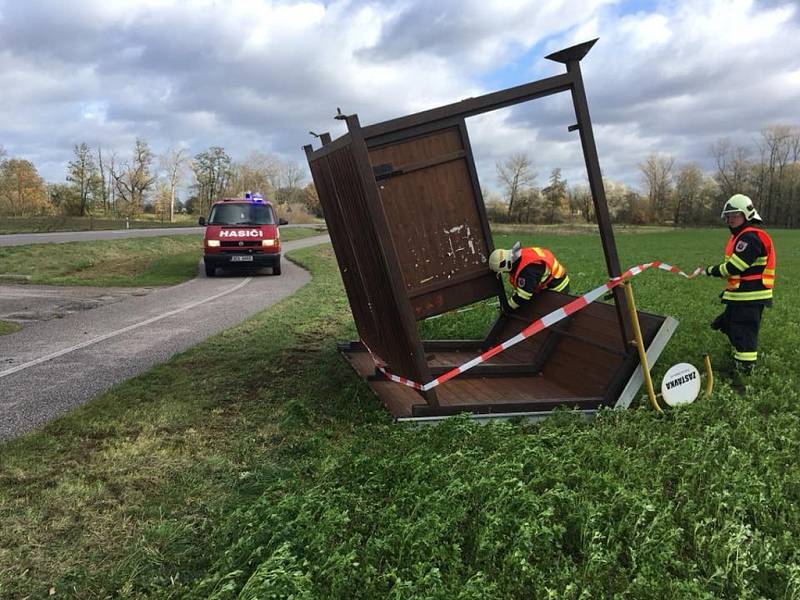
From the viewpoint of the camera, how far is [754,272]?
6.14 m

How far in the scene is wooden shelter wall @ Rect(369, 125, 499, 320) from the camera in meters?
4.96

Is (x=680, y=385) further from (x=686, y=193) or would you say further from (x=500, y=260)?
(x=686, y=193)

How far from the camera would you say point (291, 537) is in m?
2.95

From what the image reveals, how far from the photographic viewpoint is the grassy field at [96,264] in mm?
16094

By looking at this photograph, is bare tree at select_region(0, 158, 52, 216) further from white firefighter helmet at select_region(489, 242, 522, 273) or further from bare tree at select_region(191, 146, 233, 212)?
white firefighter helmet at select_region(489, 242, 522, 273)

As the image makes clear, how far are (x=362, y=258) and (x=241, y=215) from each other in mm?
13858

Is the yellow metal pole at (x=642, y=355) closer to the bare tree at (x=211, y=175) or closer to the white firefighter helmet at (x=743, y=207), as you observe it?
the white firefighter helmet at (x=743, y=207)

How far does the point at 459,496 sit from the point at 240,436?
205 cm

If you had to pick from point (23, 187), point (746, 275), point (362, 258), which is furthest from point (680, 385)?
point (23, 187)

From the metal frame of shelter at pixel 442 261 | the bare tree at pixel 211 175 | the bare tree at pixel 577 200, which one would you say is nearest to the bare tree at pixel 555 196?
the bare tree at pixel 577 200

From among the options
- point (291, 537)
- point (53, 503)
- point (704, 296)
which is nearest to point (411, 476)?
point (291, 537)

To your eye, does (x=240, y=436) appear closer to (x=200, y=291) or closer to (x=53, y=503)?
(x=53, y=503)

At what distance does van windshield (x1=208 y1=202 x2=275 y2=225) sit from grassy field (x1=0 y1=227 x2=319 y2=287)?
195 cm

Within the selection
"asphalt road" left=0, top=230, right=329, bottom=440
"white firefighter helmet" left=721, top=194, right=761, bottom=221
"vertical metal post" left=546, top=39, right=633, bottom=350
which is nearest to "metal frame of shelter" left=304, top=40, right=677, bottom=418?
"vertical metal post" left=546, top=39, right=633, bottom=350
